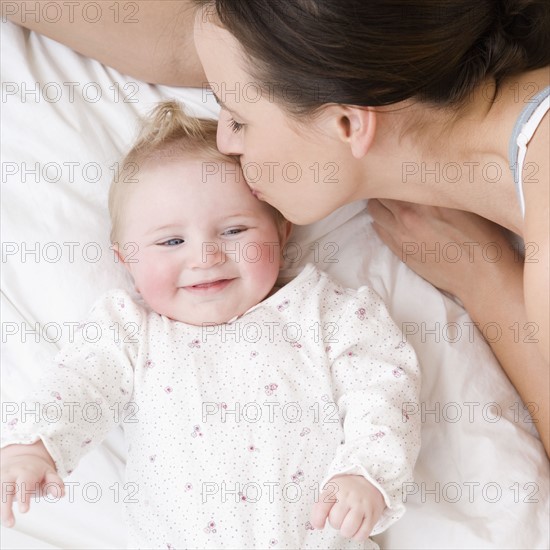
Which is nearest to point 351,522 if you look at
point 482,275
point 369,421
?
point 369,421

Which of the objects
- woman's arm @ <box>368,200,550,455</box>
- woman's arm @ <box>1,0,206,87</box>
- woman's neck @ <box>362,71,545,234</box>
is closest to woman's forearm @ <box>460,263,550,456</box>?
woman's arm @ <box>368,200,550,455</box>

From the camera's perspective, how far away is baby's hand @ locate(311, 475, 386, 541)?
1.10 meters

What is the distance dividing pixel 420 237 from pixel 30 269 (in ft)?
2.18

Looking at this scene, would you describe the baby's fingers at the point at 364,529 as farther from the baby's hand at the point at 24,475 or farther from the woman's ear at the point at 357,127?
the woman's ear at the point at 357,127

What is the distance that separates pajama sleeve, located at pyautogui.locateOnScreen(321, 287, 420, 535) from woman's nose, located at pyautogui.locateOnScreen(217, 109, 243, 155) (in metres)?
0.31

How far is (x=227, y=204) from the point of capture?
130 cm

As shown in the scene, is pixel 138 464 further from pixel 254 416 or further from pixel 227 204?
pixel 227 204

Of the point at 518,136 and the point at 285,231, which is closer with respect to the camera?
the point at 518,136

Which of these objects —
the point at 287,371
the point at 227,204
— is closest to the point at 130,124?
the point at 227,204

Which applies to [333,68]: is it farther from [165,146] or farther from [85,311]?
[85,311]

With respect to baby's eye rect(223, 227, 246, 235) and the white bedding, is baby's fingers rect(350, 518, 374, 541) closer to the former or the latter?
the white bedding

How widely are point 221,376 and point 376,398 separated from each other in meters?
0.24

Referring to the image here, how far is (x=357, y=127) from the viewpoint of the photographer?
3.74 ft

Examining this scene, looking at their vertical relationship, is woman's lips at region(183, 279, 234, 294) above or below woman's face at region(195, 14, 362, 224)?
below
